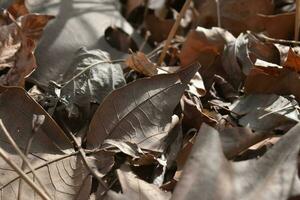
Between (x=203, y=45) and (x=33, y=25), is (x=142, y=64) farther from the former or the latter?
(x=33, y=25)

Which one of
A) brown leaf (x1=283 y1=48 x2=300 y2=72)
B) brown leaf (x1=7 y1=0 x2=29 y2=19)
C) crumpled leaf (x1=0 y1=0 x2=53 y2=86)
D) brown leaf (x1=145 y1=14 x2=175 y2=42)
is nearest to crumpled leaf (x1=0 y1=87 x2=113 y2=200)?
crumpled leaf (x1=0 y1=0 x2=53 y2=86)

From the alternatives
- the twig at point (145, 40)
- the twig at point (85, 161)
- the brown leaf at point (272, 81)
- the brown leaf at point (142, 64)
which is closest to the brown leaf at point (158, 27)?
the twig at point (145, 40)

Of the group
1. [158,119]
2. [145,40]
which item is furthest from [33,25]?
[158,119]

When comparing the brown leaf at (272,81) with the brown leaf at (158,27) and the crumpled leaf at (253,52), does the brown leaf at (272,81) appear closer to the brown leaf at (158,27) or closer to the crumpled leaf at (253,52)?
the crumpled leaf at (253,52)

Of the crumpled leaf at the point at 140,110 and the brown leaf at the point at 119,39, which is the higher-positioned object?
the crumpled leaf at the point at 140,110

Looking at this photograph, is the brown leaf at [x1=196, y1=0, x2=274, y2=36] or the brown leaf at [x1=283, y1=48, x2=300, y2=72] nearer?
the brown leaf at [x1=283, y1=48, x2=300, y2=72]

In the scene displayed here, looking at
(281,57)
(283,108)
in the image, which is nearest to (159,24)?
(281,57)

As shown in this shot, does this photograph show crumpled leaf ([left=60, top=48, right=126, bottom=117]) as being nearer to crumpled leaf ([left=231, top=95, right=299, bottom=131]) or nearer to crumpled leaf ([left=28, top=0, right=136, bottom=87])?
crumpled leaf ([left=28, top=0, right=136, bottom=87])
